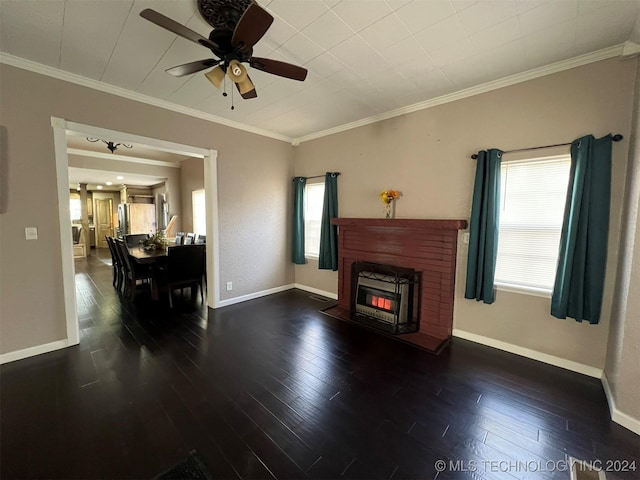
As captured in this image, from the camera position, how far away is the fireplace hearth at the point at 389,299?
10.6ft

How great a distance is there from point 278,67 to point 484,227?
251 cm

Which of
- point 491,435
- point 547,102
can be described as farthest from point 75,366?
point 547,102

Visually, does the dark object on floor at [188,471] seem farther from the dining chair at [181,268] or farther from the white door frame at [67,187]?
the dining chair at [181,268]

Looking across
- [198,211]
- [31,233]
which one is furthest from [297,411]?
[198,211]

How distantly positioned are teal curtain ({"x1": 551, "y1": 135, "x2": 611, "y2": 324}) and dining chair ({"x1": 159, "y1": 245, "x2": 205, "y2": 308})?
4.56 meters

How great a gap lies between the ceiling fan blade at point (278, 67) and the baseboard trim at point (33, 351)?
336 centimetres

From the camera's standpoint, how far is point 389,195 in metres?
3.51

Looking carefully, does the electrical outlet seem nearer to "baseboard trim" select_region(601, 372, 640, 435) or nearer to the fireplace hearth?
the fireplace hearth

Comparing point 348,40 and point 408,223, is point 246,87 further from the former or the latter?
point 408,223

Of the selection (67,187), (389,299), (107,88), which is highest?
(107,88)

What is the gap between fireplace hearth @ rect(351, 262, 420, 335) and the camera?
323cm

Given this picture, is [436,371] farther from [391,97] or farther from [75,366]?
[75,366]

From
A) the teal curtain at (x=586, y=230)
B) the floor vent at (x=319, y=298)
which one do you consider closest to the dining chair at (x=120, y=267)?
the floor vent at (x=319, y=298)

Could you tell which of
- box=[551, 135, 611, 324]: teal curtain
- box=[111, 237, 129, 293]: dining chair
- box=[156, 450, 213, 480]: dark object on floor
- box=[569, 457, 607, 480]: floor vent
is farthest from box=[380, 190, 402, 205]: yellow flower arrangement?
box=[111, 237, 129, 293]: dining chair
